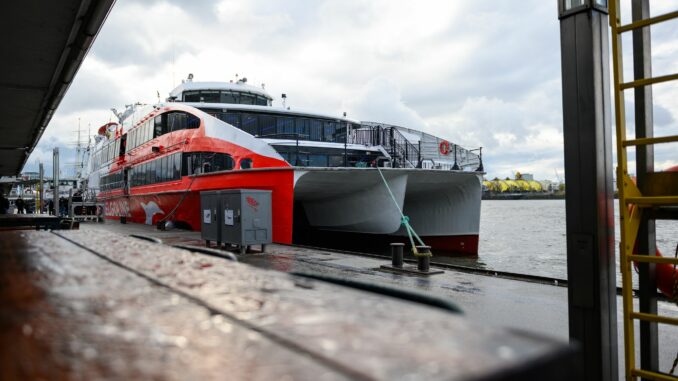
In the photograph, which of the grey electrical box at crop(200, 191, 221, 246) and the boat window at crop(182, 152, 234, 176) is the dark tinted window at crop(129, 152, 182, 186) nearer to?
the boat window at crop(182, 152, 234, 176)

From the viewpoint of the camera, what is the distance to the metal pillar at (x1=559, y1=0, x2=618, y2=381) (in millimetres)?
2629

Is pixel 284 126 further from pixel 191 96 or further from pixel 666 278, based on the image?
pixel 666 278

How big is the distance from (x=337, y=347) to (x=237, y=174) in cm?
1132

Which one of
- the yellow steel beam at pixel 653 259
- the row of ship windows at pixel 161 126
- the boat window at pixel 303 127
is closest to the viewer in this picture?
the yellow steel beam at pixel 653 259

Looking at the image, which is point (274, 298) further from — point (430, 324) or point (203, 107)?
point (203, 107)

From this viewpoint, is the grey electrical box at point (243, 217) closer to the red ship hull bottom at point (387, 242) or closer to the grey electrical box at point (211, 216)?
the grey electrical box at point (211, 216)

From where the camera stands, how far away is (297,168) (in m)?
10.9

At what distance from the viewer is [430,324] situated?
576mm

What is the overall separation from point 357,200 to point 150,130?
8.19 metres

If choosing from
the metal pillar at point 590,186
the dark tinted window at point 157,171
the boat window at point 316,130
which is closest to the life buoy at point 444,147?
the boat window at point 316,130

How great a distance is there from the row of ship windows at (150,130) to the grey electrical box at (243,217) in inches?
204

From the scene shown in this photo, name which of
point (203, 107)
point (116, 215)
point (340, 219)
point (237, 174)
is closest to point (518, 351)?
point (237, 174)

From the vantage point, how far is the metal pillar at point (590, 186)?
2.63m

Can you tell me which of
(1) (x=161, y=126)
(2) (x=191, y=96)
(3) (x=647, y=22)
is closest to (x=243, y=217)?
(3) (x=647, y=22)
